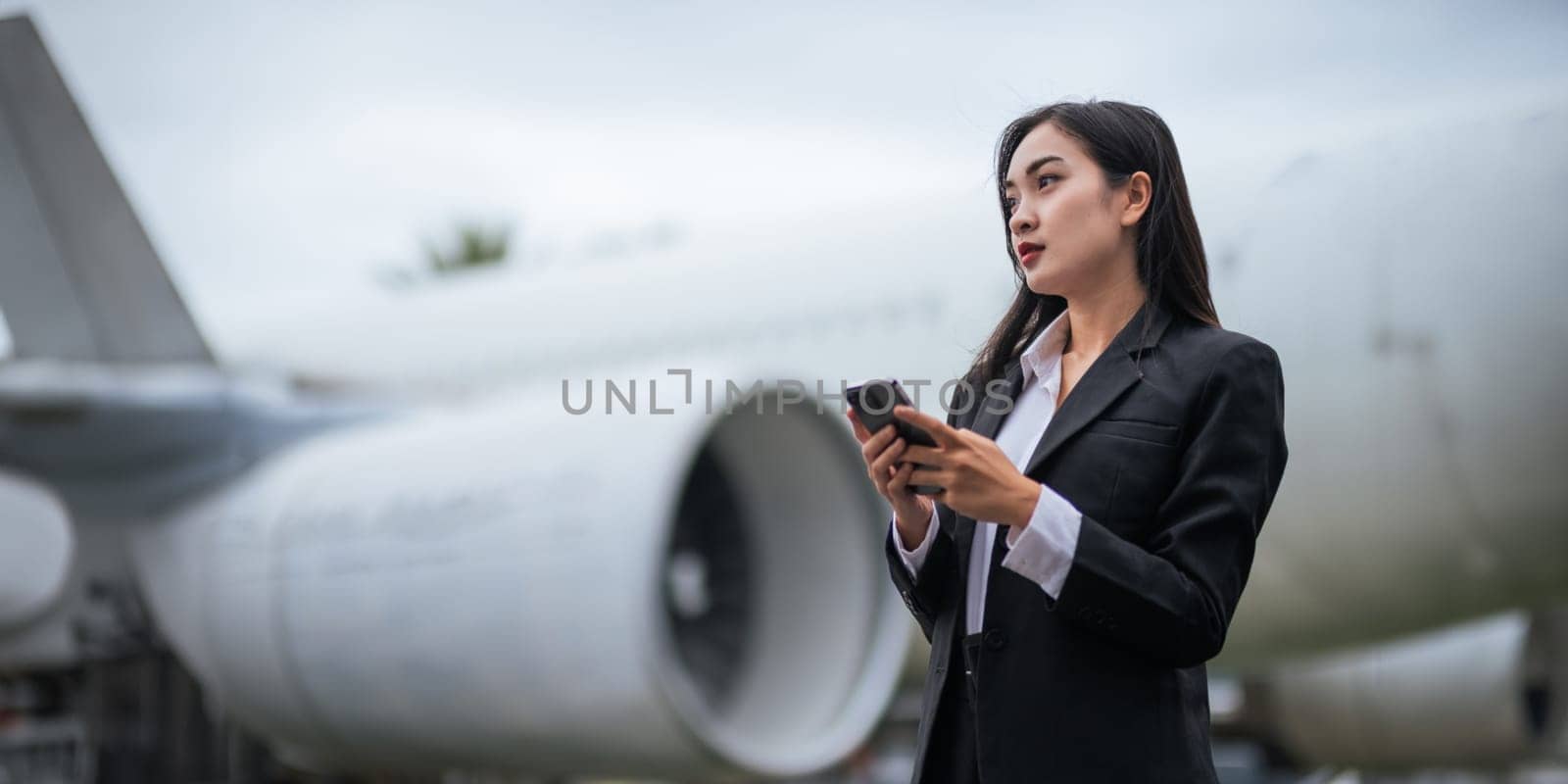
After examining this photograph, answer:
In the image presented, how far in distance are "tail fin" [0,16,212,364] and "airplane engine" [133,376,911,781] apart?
1176 millimetres

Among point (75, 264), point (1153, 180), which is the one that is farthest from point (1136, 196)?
point (75, 264)

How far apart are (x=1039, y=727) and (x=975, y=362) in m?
0.26

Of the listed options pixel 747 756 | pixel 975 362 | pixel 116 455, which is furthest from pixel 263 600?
pixel 975 362

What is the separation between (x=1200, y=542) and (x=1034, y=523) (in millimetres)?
95

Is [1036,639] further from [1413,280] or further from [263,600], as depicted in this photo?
[263,600]

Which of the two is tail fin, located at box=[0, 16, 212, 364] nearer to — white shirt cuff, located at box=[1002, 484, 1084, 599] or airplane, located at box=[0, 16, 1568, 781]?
airplane, located at box=[0, 16, 1568, 781]

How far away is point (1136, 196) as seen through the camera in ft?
2.68

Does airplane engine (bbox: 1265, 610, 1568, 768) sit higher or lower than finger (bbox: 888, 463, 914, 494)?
lower

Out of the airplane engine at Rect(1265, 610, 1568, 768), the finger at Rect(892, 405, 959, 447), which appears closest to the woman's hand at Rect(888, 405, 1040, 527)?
the finger at Rect(892, 405, 959, 447)

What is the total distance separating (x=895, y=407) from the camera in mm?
673

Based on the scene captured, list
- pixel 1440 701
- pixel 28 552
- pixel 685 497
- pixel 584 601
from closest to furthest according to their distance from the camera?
pixel 584 601, pixel 685 497, pixel 28 552, pixel 1440 701

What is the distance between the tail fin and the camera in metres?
4.01

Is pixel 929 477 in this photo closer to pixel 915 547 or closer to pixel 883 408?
pixel 883 408

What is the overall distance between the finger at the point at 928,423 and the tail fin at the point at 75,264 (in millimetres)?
3838
